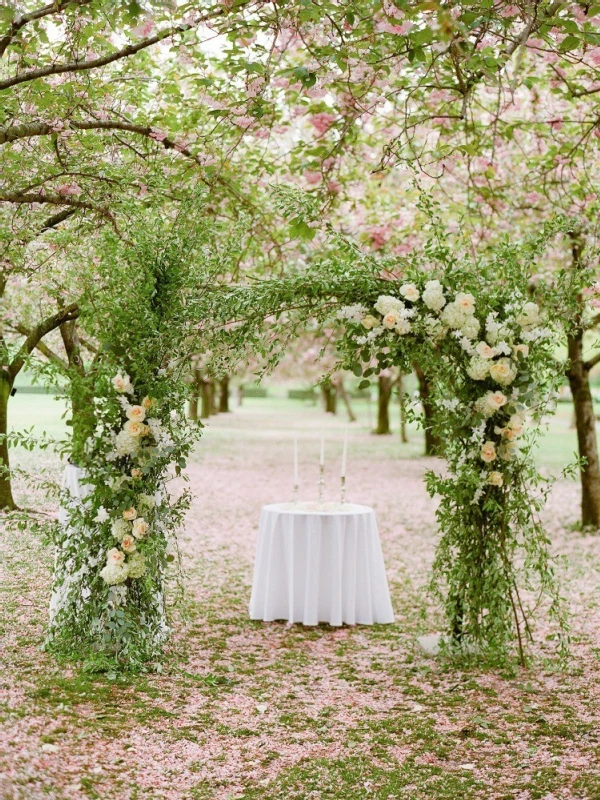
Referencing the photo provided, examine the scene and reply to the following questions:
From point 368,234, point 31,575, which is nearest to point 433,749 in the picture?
point 31,575

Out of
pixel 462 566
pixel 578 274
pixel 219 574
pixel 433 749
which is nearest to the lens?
pixel 433 749

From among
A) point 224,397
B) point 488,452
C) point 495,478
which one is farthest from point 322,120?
point 224,397

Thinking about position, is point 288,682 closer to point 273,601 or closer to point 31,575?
point 273,601

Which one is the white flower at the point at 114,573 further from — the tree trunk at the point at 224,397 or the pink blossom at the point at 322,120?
the tree trunk at the point at 224,397

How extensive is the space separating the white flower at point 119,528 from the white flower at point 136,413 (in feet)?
1.96

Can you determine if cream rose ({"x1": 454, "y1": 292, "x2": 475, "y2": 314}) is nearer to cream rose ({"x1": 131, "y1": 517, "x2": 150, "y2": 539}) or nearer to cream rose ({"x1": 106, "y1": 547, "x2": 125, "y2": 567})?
cream rose ({"x1": 131, "y1": 517, "x2": 150, "y2": 539})

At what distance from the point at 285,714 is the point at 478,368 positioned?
84.8 inches

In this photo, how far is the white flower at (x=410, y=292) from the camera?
5098 mm

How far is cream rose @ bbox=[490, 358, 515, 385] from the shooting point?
16.3 feet

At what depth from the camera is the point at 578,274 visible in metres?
4.92

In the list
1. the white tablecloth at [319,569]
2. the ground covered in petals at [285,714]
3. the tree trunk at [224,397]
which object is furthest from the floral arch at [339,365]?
the tree trunk at [224,397]

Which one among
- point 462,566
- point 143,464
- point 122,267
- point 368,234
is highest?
point 368,234

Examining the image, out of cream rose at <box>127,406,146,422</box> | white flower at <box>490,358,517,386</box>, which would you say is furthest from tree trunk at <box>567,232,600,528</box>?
cream rose at <box>127,406,146,422</box>

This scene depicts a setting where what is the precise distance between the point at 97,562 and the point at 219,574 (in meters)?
3.04
